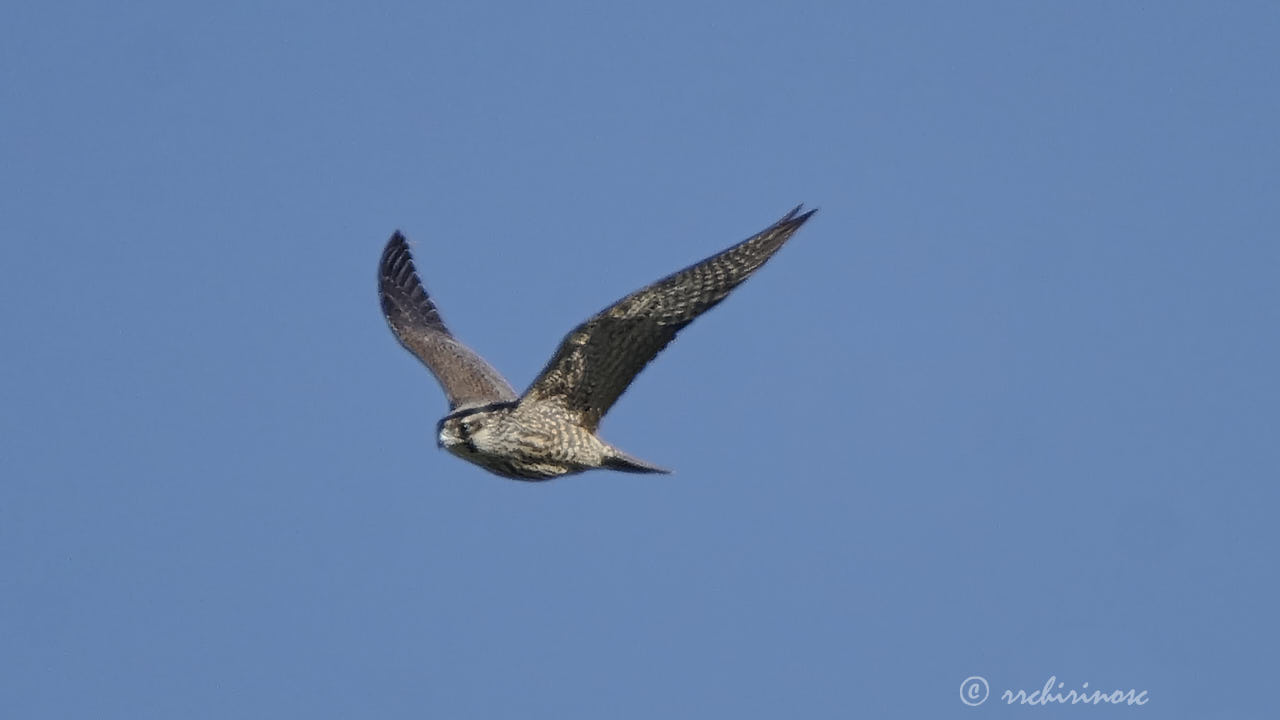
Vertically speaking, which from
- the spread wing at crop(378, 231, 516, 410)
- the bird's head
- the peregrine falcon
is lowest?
the bird's head

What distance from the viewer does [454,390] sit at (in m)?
12.6

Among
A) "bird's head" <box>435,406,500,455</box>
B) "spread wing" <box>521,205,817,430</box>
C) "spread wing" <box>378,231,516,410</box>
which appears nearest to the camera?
"spread wing" <box>521,205,817,430</box>

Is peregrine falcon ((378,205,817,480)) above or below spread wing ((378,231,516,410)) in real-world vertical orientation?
below

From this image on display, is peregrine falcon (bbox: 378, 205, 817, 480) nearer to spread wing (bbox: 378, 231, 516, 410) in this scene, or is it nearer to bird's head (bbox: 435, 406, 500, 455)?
bird's head (bbox: 435, 406, 500, 455)

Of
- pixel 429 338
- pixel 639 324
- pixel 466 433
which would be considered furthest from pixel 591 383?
pixel 429 338

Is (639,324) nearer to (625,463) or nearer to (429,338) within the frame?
(625,463)

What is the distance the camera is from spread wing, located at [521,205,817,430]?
34.7 ft

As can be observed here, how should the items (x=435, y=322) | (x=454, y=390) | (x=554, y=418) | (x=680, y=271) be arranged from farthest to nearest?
(x=435, y=322) < (x=454, y=390) < (x=554, y=418) < (x=680, y=271)

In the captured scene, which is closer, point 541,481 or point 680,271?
point 680,271

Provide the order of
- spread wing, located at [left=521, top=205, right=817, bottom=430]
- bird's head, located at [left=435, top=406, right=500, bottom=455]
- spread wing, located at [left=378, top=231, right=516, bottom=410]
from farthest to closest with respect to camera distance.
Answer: spread wing, located at [left=378, top=231, right=516, bottom=410]
bird's head, located at [left=435, top=406, right=500, bottom=455]
spread wing, located at [left=521, top=205, right=817, bottom=430]

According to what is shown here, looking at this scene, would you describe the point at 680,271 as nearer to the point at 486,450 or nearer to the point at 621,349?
the point at 621,349

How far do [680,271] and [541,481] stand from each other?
1937 mm

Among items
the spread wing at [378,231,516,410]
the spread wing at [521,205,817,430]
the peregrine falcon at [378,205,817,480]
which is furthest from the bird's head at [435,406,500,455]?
the spread wing at [378,231,516,410]

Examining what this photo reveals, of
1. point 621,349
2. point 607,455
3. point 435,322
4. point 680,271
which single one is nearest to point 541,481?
point 607,455
